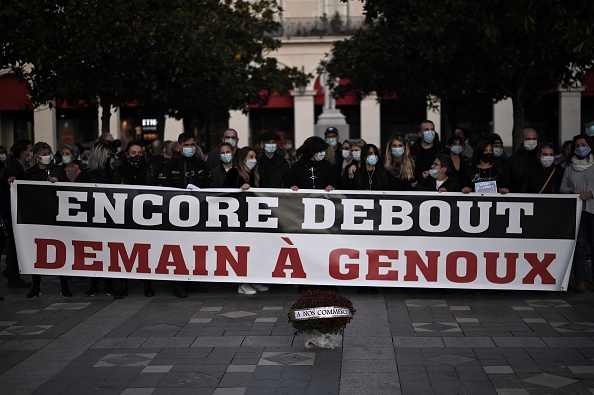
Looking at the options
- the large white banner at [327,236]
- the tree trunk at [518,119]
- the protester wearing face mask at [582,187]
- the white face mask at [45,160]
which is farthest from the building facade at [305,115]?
the large white banner at [327,236]

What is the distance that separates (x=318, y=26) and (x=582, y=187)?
31.2 m

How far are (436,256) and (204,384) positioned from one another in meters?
4.37

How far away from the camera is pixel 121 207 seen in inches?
448

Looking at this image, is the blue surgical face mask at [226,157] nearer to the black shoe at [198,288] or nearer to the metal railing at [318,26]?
the black shoe at [198,288]

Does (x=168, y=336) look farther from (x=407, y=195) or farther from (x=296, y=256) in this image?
(x=407, y=195)

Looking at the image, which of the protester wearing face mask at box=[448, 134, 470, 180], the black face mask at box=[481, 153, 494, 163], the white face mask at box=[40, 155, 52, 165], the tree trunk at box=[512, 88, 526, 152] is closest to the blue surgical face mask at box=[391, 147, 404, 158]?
the protester wearing face mask at box=[448, 134, 470, 180]

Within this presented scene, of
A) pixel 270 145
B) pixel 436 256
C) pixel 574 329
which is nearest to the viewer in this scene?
pixel 574 329

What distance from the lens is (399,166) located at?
11.8 m

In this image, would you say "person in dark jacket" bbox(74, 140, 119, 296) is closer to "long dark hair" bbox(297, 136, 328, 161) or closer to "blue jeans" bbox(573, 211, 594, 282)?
"long dark hair" bbox(297, 136, 328, 161)

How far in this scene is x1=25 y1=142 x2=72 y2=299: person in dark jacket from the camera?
11695 millimetres

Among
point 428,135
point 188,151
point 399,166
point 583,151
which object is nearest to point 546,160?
point 583,151

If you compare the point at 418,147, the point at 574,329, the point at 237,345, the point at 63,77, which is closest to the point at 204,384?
the point at 237,345

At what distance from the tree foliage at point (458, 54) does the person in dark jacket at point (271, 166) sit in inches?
119

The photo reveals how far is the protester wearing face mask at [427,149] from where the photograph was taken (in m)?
12.6
